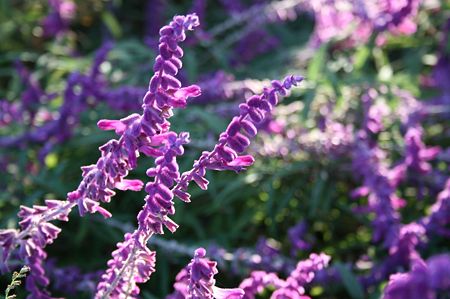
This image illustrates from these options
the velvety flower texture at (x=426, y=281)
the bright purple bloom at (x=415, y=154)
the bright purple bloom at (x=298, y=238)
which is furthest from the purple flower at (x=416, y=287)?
the bright purple bloom at (x=415, y=154)

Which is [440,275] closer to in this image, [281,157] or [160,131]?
[160,131]

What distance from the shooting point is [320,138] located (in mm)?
2471

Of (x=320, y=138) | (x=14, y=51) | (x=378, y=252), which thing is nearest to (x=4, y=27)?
(x=14, y=51)

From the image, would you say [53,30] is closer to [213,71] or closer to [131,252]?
[213,71]

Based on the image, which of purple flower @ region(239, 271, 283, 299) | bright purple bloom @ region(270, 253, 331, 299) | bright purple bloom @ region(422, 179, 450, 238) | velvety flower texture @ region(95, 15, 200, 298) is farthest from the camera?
bright purple bloom @ region(422, 179, 450, 238)

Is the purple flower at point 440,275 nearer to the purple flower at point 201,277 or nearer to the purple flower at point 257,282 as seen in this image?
the purple flower at point 201,277

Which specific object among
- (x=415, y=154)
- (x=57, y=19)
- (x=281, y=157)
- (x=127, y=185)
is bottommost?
(x=127, y=185)

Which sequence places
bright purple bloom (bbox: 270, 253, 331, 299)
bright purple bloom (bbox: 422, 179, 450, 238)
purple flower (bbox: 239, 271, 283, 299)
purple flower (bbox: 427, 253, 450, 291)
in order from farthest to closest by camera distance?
bright purple bloom (bbox: 422, 179, 450, 238) → purple flower (bbox: 239, 271, 283, 299) → bright purple bloom (bbox: 270, 253, 331, 299) → purple flower (bbox: 427, 253, 450, 291)

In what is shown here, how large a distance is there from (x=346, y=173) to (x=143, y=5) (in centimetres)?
202

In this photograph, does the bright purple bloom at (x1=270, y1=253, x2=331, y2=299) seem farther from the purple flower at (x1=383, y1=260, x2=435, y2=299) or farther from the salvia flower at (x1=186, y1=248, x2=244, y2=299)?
the purple flower at (x1=383, y1=260, x2=435, y2=299)

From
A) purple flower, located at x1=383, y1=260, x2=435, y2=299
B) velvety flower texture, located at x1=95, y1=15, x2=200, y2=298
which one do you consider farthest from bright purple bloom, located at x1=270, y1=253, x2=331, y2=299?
purple flower, located at x1=383, y1=260, x2=435, y2=299

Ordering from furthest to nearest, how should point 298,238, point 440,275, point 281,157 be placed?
point 281,157
point 298,238
point 440,275

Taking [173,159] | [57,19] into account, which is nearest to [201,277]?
[173,159]

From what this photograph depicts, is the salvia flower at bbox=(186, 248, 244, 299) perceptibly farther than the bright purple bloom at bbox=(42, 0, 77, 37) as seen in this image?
No
